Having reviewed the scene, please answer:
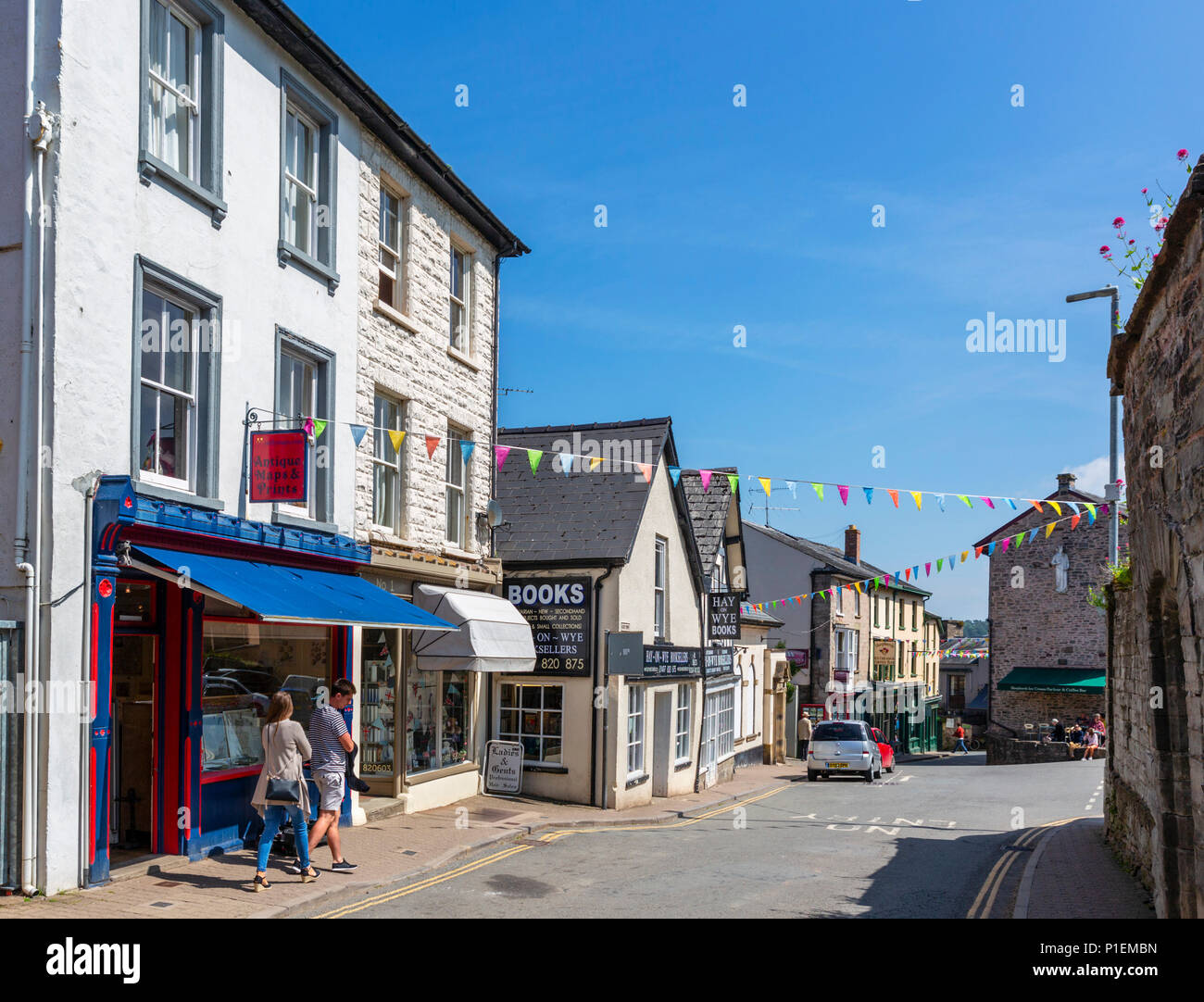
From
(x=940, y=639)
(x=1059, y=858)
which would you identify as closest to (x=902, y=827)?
(x=1059, y=858)

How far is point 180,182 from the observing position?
10.9 meters

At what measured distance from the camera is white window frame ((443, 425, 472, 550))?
17375 mm

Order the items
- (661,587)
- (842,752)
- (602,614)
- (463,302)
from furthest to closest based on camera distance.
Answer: (842,752) < (661,587) < (602,614) < (463,302)

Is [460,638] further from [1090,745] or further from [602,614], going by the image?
→ [1090,745]

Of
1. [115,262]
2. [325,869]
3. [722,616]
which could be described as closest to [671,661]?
[722,616]

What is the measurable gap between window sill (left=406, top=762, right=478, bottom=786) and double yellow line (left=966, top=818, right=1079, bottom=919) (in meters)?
7.92

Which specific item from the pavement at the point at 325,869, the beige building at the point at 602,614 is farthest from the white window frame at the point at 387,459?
the pavement at the point at 325,869

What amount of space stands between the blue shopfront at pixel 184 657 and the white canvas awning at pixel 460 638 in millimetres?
2858

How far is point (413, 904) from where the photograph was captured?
984cm

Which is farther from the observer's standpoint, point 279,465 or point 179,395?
point 279,465

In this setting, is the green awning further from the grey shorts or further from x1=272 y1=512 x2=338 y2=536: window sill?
the grey shorts

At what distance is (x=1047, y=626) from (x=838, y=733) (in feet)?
67.0

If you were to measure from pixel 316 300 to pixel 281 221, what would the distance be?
1143 mm
